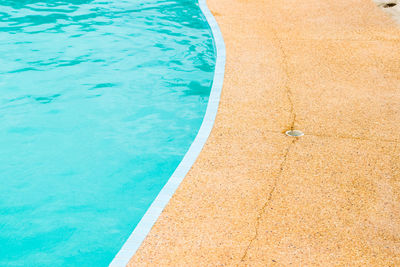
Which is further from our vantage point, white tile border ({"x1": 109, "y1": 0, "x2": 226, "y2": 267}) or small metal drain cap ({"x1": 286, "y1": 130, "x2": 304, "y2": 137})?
small metal drain cap ({"x1": 286, "y1": 130, "x2": 304, "y2": 137})

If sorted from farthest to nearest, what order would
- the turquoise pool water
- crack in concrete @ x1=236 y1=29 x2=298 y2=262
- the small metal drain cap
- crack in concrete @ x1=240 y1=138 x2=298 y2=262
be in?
the small metal drain cap, the turquoise pool water, crack in concrete @ x1=236 y1=29 x2=298 y2=262, crack in concrete @ x1=240 y1=138 x2=298 y2=262

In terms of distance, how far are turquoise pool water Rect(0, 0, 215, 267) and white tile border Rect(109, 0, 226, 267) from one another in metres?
0.50

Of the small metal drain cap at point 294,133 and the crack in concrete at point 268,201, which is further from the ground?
the small metal drain cap at point 294,133

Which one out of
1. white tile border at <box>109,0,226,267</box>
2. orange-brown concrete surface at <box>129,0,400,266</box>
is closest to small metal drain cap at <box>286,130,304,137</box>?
orange-brown concrete surface at <box>129,0,400,266</box>

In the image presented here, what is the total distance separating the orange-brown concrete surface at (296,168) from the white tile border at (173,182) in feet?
0.28

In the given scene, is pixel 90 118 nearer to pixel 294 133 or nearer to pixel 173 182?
pixel 173 182

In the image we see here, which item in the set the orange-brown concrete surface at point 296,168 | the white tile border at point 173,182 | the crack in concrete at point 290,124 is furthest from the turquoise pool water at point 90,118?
the crack in concrete at point 290,124

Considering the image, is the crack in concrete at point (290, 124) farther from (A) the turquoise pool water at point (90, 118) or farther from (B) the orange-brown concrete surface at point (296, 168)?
(A) the turquoise pool water at point (90, 118)

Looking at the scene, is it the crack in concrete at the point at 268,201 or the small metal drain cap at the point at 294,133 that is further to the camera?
the small metal drain cap at the point at 294,133

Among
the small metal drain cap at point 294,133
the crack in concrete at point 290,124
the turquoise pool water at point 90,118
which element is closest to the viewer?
the crack in concrete at point 290,124

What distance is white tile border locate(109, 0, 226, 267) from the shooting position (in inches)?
173

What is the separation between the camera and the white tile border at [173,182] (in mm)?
4406

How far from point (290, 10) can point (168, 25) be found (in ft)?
11.0

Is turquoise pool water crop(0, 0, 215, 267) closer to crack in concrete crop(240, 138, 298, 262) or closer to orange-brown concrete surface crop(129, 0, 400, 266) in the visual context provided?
orange-brown concrete surface crop(129, 0, 400, 266)
